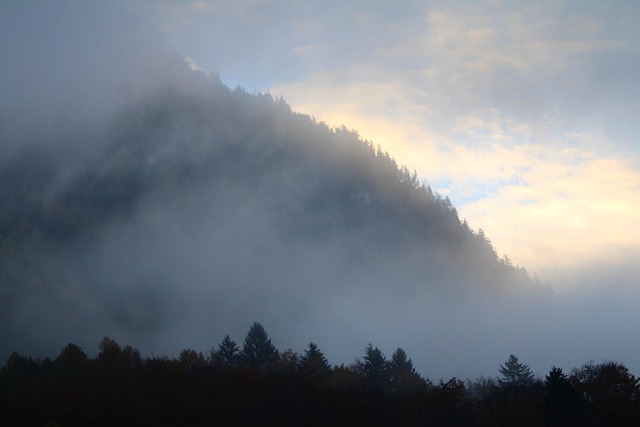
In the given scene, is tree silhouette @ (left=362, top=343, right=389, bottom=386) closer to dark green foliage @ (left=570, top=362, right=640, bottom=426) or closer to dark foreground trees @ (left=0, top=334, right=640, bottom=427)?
dark foreground trees @ (left=0, top=334, right=640, bottom=427)

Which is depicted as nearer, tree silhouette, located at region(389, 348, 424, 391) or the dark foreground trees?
the dark foreground trees

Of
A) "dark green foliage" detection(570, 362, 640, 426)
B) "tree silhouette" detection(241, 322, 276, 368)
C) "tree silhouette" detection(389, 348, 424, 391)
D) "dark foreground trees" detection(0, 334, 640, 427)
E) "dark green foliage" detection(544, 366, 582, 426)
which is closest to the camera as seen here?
"dark foreground trees" detection(0, 334, 640, 427)

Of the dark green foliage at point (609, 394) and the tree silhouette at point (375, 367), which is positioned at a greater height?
the tree silhouette at point (375, 367)

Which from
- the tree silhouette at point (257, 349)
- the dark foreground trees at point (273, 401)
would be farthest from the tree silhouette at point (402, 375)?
the dark foreground trees at point (273, 401)

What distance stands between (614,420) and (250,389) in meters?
24.4

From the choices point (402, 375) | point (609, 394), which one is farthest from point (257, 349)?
point (609, 394)

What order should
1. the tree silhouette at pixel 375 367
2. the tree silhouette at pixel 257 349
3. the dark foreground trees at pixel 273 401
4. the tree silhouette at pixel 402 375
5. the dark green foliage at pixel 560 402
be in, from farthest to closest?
the tree silhouette at pixel 257 349
the tree silhouette at pixel 375 367
the tree silhouette at pixel 402 375
the dark green foliage at pixel 560 402
the dark foreground trees at pixel 273 401

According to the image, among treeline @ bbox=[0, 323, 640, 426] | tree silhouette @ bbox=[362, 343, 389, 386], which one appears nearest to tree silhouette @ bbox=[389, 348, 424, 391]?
tree silhouette @ bbox=[362, 343, 389, 386]

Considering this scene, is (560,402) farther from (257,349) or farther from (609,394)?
(257,349)

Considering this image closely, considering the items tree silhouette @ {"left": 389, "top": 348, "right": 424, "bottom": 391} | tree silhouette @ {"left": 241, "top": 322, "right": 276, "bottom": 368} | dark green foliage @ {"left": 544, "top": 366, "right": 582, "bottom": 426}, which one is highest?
tree silhouette @ {"left": 241, "top": 322, "right": 276, "bottom": 368}

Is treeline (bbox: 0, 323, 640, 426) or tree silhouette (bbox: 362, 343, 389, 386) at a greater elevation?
tree silhouette (bbox: 362, 343, 389, 386)

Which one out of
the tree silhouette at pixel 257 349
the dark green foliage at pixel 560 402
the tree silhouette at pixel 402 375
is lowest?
the dark green foliage at pixel 560 402

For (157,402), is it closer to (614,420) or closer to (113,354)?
(113,354)

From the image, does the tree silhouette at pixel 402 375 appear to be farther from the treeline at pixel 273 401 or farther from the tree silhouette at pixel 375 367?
the treeline at pixel 273 401
